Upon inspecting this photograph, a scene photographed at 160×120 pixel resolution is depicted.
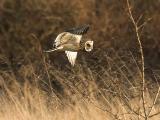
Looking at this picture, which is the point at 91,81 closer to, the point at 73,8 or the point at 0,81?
the point at 0,81

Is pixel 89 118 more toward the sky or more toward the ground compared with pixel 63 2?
more toward the ground

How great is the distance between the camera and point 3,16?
36.3ft

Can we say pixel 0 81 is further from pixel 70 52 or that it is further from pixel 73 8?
pixel 73 8

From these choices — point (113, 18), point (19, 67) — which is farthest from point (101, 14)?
point (19, 67)

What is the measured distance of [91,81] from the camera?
17.4ft

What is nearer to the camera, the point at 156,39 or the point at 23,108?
the point at 23,108

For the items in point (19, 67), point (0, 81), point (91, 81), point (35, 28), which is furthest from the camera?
point (35, 28)

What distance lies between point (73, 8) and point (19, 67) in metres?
2.05

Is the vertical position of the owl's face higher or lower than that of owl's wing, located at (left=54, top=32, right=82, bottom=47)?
lower

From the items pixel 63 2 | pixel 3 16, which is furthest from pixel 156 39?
pixel 3 16

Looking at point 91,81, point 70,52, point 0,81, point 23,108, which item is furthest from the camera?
point 0,81

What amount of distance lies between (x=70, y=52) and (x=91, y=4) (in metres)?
7.91

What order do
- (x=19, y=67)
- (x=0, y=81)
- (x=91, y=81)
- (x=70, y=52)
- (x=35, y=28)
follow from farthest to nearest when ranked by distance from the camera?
(x=35, y=28) < (x=19, y=67) < (x=0, y=81) < (x=91, y=81) < (x=70, y=52)

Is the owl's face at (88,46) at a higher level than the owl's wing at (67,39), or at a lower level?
lower
